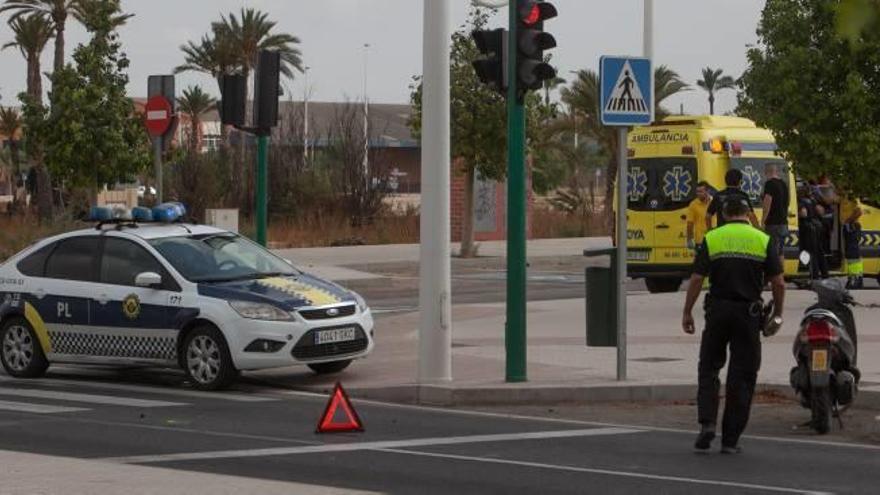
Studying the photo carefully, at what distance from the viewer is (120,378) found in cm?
1677

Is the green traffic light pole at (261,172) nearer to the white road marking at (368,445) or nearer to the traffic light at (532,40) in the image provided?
the traffic light at (532,40)

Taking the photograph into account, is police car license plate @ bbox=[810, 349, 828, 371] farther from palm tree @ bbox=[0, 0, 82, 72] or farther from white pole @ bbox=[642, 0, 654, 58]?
palm tree @ bbox=[0, 0, 82, 72]

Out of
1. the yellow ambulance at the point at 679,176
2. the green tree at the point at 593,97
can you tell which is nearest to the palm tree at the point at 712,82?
the green tree at the point at 593,97

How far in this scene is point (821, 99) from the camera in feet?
70.5

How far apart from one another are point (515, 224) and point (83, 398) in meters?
4.00

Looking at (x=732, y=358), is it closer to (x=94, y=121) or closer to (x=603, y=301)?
(x=603, y=301)

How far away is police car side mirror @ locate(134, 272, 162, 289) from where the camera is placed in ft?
50.6

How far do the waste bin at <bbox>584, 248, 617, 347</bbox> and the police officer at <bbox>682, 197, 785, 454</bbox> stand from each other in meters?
3.13

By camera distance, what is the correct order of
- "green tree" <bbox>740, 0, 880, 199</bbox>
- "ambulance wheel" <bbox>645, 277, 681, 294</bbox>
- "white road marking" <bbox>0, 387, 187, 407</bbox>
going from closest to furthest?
1. "white road marking" <bbox>0, 387, 187, 407</bbox>
2. "green tree" <bbox>740, 0, 880, 199</bbox>
3. "ambulance wheel" <bbox>645, 277, 681, 294</bbox>

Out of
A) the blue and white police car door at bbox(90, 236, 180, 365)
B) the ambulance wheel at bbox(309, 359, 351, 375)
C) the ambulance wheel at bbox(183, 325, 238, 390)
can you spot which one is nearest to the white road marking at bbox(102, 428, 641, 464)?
the ambulance wheel at bbox(183, 325, 238, 390)

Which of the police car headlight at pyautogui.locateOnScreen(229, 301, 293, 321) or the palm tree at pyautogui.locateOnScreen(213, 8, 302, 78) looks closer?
the police car headlight at pyautogui.locateOnScreen(229, 301, 293, 321)

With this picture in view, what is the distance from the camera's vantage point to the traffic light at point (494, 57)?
14078mm

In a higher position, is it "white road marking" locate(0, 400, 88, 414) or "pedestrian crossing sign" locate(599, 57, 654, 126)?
"pedestrian crossing sign" locate(599, 57, 654, 126)

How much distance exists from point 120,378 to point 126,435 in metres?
4.73
